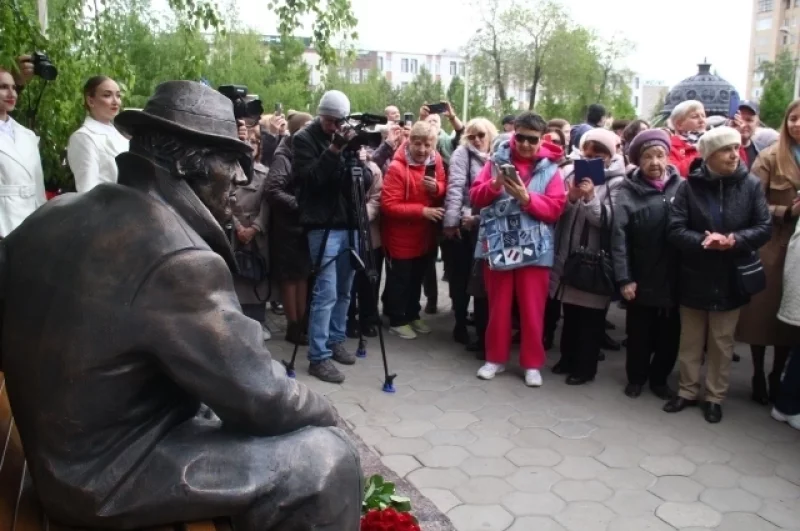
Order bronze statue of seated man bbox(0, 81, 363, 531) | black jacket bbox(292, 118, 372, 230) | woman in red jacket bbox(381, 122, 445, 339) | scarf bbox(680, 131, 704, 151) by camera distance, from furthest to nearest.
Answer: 1. scarf bbox(680, 131, 704, 151)
2. woman in red jacket bbox(381, 122, 445, 339)
3. black jacket bbox(292, 118, 372, 230)
4. bronze statue of seated man bbox(0, 81, 363, 531)

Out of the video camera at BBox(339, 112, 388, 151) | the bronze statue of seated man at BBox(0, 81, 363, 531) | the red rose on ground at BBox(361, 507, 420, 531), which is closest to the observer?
the bronze statue of seated man at BBox(0, 81, 363, 531)

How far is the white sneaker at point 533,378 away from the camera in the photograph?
5.67m

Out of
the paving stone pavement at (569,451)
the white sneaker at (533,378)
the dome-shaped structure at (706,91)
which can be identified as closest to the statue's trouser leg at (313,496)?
the paving stone pavement at (569,451)

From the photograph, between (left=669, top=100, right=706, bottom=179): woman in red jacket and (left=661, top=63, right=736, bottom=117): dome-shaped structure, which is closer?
(left=669, top=100, right=706, bottom=179): woman in red jacket

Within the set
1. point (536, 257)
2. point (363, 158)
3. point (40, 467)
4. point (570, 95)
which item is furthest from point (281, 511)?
point (570, 95)

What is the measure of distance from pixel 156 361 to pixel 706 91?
39.5 ft

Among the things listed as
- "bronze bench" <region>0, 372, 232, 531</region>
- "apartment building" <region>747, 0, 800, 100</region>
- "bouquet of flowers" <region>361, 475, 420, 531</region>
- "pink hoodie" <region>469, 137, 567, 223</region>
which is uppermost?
"apartment building" <region>747, 0, 800, 100</region>

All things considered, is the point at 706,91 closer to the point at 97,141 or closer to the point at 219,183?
the point at 97,141

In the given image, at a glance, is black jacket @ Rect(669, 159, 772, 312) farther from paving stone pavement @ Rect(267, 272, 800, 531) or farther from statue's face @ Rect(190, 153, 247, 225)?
statue's face @ Rect(190, 153, 247, 225)

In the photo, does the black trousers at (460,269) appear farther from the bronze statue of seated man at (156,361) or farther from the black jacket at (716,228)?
the bronze statue of seated man at (156,361)

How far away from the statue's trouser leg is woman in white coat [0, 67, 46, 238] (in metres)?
3.41

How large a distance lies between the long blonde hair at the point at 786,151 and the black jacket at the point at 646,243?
0.70 meters

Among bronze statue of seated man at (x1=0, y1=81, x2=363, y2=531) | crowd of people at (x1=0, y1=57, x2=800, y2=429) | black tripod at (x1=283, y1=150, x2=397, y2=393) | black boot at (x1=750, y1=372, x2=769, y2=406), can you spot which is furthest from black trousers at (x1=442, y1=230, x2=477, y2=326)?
bronze statue of seated man at (x1=0, y1=81, x2=363, y2=531)

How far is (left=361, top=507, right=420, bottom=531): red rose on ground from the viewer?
98.7 inches
